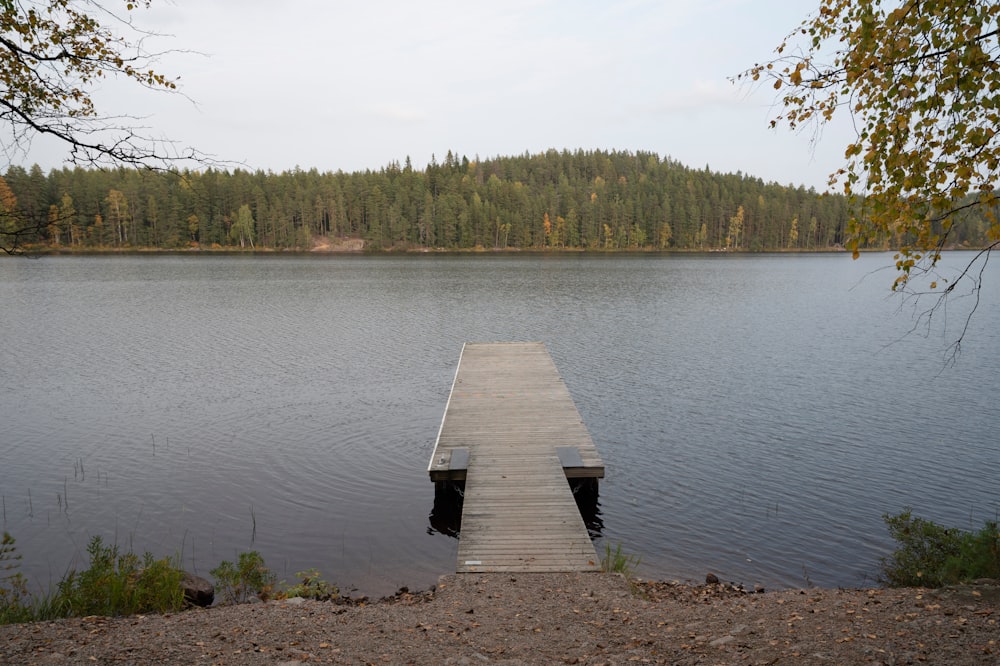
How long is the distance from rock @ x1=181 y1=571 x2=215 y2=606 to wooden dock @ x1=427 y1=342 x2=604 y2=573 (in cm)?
326

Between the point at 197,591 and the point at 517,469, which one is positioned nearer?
the point at 197,591

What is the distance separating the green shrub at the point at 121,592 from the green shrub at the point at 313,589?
51.8 inches

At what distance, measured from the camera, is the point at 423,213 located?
12556 cm

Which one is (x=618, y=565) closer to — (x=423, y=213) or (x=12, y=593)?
(x=12, y=593)

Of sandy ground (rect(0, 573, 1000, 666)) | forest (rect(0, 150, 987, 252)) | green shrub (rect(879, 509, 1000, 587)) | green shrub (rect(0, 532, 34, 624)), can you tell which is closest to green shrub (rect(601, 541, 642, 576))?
sandy ground (rect(0, 573, 1000, 666))

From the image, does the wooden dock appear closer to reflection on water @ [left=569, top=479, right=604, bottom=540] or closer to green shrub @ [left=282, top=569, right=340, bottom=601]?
reflection on water @ [left=569, top=479, right=604, bottom=540]

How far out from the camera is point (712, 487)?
1282 centimetres

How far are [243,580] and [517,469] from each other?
16.0 feet

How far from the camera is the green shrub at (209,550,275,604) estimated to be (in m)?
8.58

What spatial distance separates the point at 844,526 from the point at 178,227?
376 feet

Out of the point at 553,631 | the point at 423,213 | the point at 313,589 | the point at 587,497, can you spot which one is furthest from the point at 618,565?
the point at 423,213

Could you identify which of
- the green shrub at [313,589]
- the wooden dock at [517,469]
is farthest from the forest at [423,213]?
the green shrub at [313,589]

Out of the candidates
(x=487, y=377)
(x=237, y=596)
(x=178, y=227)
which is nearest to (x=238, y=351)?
(x=487, y=377)

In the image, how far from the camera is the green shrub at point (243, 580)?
8.58m
